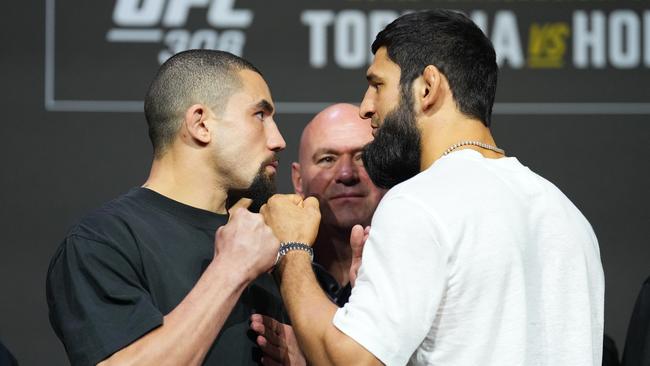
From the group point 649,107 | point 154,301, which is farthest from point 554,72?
point 154,301

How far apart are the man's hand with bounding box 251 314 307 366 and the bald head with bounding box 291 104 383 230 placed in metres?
0.98

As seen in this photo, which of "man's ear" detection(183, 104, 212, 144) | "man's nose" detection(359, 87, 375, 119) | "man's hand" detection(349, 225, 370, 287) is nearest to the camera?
"man's nose" detection(359, 87, 375, 119)

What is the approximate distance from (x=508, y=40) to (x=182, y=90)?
147cm

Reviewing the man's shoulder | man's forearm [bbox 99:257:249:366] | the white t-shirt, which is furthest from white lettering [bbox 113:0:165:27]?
the white t-shirt

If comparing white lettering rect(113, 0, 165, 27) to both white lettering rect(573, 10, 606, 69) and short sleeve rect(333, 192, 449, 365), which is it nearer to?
white lettering rect(573, 10, 606, 69)

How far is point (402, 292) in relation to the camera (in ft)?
4.66

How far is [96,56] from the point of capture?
3043 mm

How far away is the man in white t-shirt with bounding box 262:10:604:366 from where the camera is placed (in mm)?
1432

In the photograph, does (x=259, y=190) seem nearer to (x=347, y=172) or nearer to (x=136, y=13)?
(x=347, y=172)

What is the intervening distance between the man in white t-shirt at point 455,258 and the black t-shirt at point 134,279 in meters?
0.19

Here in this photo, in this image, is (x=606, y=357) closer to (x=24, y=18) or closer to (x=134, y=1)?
(x=134, y=1)

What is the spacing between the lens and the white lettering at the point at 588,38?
10.1 feet

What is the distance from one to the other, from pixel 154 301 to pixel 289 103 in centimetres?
149

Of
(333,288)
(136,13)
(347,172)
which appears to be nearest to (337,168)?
(347,172)
